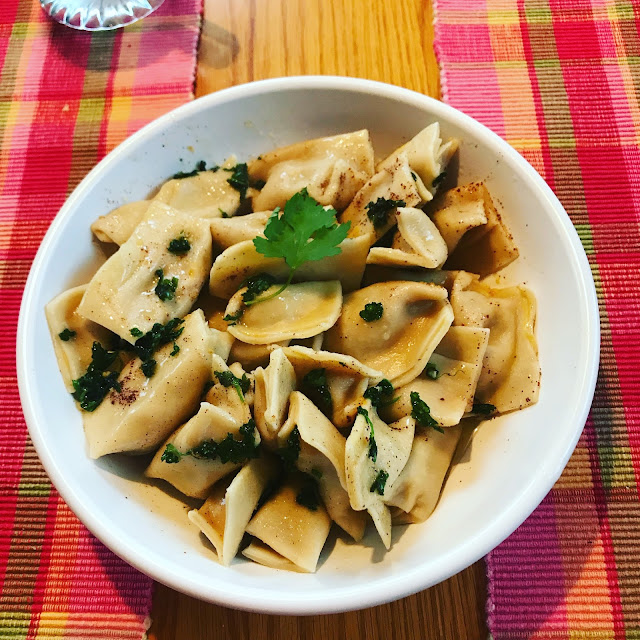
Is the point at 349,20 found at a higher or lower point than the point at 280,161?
higher

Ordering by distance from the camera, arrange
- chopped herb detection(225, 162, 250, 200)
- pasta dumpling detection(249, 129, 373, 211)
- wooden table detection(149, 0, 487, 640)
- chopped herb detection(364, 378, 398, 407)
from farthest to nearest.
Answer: wooden table detection(149, 0, 487, 640), chopped herb detection(225, 162, 250, 200), pasta dumpling detection(249, 129, 373, 211), chopped herb detection(364, 378, 398, 407)

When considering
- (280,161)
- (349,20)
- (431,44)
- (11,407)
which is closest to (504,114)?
(431,44)

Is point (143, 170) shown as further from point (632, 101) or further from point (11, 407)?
point (632, 101)

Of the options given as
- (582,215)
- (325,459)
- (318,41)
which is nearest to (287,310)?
(325,459)

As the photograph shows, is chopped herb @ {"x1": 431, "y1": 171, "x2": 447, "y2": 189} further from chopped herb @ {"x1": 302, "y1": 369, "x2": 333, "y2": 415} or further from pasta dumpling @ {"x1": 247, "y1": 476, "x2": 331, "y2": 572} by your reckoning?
pasta dumpling @ {"x1": 247, "y1": 476, "x2": 331, "y2": 572}

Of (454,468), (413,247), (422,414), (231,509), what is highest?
(413,247)

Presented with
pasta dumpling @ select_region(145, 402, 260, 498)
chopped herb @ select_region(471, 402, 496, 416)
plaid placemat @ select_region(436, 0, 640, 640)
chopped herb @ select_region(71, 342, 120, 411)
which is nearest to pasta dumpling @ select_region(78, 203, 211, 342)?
chopped herb @ select_region(71, 342, 120, 411)

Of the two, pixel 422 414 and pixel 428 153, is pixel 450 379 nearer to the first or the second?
pixel 422 414
